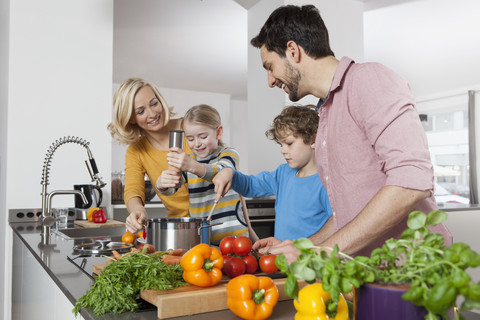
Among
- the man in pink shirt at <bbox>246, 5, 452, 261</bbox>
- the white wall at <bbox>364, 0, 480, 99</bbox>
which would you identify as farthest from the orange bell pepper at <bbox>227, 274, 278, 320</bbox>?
the white wall at <bbox>364, 0, 480, 99</bbox>

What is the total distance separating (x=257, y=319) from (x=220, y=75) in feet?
22.3

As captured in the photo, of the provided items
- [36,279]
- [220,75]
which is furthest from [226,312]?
[220,75]

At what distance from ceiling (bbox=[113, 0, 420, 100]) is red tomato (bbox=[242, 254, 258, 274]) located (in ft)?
8.91

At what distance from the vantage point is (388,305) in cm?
58

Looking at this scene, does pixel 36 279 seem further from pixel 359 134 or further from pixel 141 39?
pixel 141 39

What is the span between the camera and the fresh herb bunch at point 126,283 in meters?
0.90

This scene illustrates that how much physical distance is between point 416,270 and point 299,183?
141cm

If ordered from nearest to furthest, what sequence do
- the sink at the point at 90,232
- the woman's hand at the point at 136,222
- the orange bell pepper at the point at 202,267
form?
the orange bell pepper at the point at 202,267, the woman's hand at the point at 136,222, the sink at the point at 90,232

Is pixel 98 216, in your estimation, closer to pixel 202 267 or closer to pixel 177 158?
pixel 177 158

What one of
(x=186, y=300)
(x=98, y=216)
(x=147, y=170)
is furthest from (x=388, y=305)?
(x=98, y=216)

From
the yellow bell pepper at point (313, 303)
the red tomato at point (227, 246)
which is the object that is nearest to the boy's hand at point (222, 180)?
the red tomato at point (227, 246)

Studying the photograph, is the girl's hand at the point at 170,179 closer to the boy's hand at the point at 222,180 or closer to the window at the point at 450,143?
the boy's hand at the point at 222,180

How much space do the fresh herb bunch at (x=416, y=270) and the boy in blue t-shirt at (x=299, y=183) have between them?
125cm

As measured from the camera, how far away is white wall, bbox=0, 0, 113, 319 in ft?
9.01
